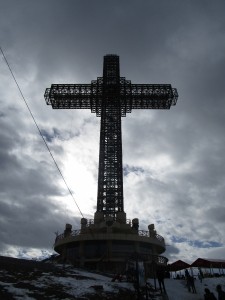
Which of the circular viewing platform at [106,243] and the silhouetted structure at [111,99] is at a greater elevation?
the silhouetted structure at [111,99]

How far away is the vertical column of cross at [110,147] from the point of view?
3478cm

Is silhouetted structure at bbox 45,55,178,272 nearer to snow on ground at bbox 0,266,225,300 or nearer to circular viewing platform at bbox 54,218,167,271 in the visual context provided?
circular viewing platform at bbox 54,218,167,271

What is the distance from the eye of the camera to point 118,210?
113 feet

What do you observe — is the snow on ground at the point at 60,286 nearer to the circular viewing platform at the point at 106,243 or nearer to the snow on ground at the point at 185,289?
the snow on ground at the point at 185,289

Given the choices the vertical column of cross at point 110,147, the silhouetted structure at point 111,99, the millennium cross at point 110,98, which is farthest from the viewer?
the millennium cross at point 110,98

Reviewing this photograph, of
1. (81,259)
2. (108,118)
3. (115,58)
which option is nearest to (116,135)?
(108,118)

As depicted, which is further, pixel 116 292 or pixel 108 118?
pixel 108 118

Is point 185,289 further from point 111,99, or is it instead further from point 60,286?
point 111,99

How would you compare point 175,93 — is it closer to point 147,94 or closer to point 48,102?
point 147,94

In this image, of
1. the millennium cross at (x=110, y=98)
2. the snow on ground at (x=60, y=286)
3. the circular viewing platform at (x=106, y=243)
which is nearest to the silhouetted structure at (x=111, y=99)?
the millennium cross at (x=110, y=98)

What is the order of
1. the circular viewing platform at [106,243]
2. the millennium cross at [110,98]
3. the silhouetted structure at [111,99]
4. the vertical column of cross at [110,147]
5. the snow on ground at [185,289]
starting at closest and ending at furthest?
1. the snow on ground at [185,289]
2. the circular viewing platform at [106,243]
3. the vertical column of cross at [110,147]
4. the silhouetted structure at [111,99]
5. the millennium cross at [110,98]

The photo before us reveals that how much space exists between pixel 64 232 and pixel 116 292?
63.3 feet

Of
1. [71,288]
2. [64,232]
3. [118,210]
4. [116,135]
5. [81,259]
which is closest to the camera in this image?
[71,288]

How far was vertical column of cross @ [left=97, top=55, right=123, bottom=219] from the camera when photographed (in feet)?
114
